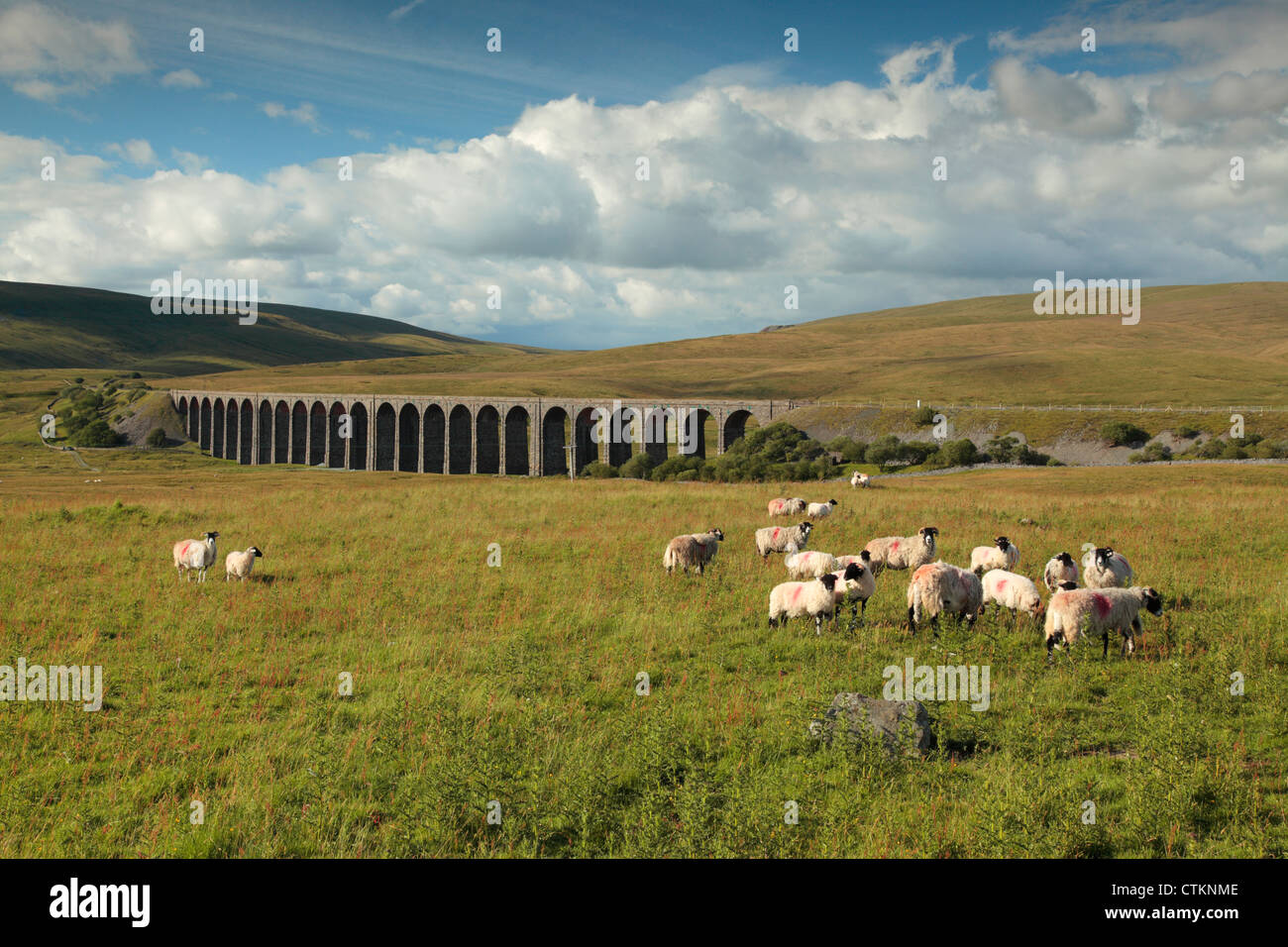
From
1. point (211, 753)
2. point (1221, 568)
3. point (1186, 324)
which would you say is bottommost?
point (211, 753)

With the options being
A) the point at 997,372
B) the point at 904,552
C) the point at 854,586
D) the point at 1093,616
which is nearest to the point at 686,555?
the point at 904,552

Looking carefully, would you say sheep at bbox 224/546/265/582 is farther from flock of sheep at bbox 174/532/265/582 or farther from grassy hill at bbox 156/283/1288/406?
grassy hill at bbox 156/283/1288/406

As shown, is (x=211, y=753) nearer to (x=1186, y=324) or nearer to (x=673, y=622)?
(x=673, y=622)

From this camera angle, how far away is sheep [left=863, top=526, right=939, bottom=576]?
18422 millimetres

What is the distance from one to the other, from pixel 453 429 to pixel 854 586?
95441 millimetres

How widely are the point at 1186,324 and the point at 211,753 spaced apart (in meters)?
234

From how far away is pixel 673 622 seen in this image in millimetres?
14773

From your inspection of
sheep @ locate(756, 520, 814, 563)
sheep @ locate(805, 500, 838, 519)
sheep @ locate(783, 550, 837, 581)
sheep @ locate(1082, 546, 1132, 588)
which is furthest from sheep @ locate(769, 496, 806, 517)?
sheep @ locate(1082, 546, 1132, 588)

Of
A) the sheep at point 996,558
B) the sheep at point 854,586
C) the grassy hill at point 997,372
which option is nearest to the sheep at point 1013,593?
the sheep at point 996,558

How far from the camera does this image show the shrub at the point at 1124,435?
7225 cm

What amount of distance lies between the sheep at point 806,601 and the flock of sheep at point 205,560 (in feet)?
38.9

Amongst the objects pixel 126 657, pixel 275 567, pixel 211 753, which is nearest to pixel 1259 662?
pixel 211 753

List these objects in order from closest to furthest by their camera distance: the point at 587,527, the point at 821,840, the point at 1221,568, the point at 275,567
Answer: the point at 821,840 < the point at 1221,568 < the point at 275,567 < the point at 587,527

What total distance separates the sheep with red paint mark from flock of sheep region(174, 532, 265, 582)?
15.6 meters
